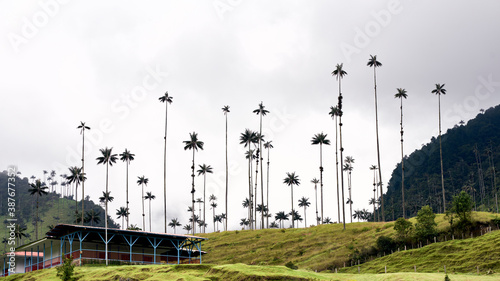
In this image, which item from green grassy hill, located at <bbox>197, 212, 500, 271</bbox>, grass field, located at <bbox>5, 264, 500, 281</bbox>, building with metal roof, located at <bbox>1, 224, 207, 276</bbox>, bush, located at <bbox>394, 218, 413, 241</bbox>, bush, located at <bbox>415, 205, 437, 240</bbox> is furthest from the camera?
bush, located at <bbox>394, 218, 413, 241</bbox>

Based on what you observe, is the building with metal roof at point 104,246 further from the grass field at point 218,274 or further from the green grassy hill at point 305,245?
the green grassy hill at point 305,245

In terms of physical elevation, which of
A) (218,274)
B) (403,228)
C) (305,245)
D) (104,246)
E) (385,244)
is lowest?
(305,245)

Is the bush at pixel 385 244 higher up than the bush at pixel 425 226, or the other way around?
the bush at pixel 425 226

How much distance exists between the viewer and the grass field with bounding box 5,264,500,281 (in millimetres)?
40531

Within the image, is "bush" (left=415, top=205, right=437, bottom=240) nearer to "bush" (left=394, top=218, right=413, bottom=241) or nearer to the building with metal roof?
"bush" (left=394, top=218, right=413, bottom=241)

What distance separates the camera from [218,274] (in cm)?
4275

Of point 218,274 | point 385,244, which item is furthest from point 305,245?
point 218,274

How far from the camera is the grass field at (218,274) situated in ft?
133

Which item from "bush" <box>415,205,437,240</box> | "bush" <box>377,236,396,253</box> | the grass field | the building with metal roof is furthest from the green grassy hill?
the grass field

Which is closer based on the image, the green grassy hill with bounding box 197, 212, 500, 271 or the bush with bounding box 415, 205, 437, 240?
the bush with bounding box 415, 205, 437, 240

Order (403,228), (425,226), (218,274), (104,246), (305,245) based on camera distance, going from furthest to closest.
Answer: (305,245) → (403,228) → (425,226) → (104,246) → (218,274)

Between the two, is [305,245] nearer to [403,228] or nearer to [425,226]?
[403,228]

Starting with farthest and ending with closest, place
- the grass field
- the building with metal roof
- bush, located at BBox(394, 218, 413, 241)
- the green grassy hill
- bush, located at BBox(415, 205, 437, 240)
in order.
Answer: bush, located at BBox(394, 218, 413, 241) → the green grassy hill → bush, located at BBox(415, 205, 437, 240) → the building with metal roof → the grass field

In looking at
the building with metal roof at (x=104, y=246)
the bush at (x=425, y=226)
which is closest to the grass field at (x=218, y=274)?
the building with metal roof at (x=104, y=246)
